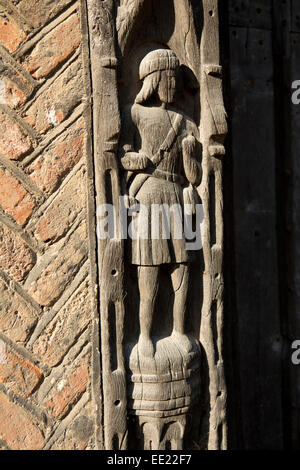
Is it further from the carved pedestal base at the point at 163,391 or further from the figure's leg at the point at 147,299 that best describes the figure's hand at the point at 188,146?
the carved pedestal base at the point at 163,391

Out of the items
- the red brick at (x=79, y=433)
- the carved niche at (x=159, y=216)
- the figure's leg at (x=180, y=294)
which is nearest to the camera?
the carved niche at (x=159, y=216)

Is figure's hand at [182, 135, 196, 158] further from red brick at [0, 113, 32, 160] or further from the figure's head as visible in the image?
red brick at [0, 113, 32, 160]

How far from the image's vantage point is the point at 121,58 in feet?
5.82

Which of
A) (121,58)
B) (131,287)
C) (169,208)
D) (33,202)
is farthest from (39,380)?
(121,58)

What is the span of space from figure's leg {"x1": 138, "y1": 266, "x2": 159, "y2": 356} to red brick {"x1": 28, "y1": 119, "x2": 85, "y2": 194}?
18.4 inches

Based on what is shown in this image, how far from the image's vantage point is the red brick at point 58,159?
6.29ft

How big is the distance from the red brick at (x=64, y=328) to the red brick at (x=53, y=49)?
81 cm

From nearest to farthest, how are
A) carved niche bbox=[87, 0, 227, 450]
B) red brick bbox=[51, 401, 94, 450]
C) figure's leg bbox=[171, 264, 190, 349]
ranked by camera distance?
carved niche bbox=[87, 0, 227, 450] < figure's leg bbox=[171, 264, 190, 349] < red brick bbox=[51, 401, 94, 450]

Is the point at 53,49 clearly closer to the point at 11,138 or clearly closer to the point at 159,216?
the point at 11,138

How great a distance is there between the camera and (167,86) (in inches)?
70.9

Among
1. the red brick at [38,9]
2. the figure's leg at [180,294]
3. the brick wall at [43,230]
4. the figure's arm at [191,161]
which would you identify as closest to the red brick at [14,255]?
the brick wall at [43,230]

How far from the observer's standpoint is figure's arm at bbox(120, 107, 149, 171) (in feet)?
5.83

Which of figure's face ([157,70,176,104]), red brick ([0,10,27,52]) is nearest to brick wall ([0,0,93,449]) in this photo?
red brick ([0,10,27,52])

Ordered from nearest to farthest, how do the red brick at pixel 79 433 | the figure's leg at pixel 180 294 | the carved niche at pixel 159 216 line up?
1. the carved niche at pixel 159 216
2. the figure's leg at pixel 180 294
3. the red brick at pixel 79 433
